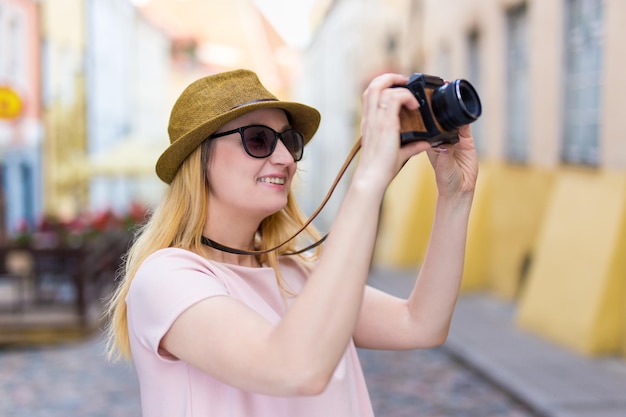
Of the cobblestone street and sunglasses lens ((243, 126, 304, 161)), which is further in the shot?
the cobblestone street

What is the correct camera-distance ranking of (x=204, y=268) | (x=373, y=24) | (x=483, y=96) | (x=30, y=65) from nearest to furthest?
(x=204, y=268), (x=483, y=96), (x=30, y=65), (x=373, y=24)

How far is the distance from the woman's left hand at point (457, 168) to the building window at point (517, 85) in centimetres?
906

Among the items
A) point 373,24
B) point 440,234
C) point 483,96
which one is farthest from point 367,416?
point 373,24

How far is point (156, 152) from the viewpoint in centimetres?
1593

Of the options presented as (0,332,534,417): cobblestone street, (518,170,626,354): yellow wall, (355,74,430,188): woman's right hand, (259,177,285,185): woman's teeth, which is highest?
(355,74,430,188): woman's right hand

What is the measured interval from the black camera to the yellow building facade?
636cm

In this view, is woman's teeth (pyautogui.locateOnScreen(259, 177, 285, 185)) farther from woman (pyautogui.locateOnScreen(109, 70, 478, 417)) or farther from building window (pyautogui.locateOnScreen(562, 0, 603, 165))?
building window (pyautogui.locateOnScreen(562, 0, 603, 165))

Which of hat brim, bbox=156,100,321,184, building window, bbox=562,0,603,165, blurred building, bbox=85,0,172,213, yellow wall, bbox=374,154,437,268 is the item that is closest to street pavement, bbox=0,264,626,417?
building window, bbox=562,0,603,165

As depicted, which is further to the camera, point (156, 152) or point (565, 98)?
point (156, 152)

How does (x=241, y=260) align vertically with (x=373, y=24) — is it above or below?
below

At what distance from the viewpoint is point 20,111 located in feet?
46.3

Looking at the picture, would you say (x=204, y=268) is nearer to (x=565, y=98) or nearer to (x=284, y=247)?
(x=284, y=247)

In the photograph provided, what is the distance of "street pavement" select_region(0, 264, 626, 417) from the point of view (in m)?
6.17

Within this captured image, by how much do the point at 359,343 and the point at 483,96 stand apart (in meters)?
11.0
